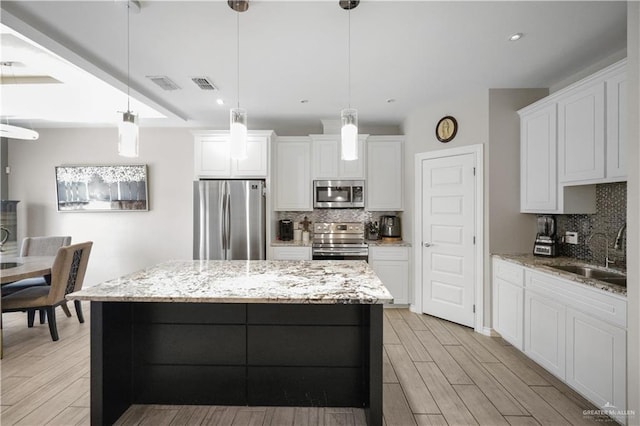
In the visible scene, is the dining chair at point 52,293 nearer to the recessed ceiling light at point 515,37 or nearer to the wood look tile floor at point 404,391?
the wood look tile floor at point 404,391

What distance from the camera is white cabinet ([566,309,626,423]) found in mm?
1900

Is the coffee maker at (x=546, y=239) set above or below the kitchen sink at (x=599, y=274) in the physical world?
above

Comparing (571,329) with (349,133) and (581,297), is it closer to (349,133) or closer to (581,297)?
(581,297)

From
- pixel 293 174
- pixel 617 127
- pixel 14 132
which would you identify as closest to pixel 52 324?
pixel 14 132

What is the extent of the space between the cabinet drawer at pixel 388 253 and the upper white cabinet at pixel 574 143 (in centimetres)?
146

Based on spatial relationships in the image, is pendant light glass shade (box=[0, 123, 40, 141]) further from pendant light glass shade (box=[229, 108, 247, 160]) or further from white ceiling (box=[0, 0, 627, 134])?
pendant light glass shade (box=[229, 108, 247, 160])

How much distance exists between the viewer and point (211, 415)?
6.66 ft

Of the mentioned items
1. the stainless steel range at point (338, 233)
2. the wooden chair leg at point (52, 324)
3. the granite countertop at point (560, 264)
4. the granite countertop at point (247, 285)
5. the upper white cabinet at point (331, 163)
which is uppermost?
the upper white cabinet at point (331, 163)

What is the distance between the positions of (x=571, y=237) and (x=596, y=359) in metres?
1.38

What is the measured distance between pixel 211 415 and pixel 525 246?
334 centimetres

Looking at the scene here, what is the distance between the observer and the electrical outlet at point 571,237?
3.01 meters

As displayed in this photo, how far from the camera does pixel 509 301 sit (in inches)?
120

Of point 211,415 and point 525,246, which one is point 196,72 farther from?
point 525,246

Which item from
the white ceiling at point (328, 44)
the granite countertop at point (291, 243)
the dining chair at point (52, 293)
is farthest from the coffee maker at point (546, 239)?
the dining chair at point (52, 293)
